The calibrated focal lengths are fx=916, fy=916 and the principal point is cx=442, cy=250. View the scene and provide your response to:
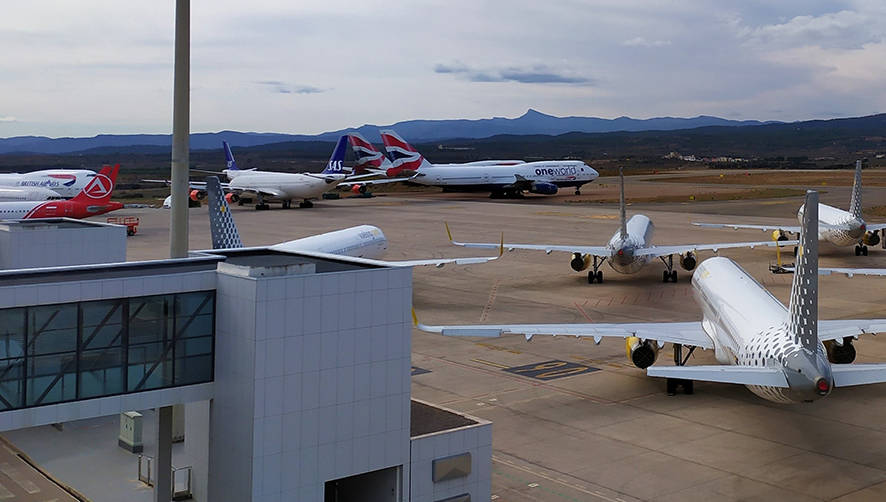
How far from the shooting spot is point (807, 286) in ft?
86.6

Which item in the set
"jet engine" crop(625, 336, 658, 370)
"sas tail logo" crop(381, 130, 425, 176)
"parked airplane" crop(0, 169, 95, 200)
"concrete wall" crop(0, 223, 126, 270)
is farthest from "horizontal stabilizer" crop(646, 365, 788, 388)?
"sas tail logo" crop(381, 130, 425, 176)

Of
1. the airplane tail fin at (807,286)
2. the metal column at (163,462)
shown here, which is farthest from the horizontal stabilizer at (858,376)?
the metal column at (163,462)

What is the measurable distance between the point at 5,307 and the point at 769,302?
27.2 meters

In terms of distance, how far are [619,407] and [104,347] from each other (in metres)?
20.3

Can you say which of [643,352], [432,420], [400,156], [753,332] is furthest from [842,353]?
[400,156]

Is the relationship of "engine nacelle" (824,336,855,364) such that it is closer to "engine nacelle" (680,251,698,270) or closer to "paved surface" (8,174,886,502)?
"paved surface" (8,174,886,502)

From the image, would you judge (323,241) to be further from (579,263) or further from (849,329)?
(849,329)

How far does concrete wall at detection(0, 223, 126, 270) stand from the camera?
32688 millimetres

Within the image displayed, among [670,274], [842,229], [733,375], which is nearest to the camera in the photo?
[733,375]

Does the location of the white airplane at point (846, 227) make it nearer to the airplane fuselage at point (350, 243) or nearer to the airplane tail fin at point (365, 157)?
the airplane fuselage at point (350, 243)

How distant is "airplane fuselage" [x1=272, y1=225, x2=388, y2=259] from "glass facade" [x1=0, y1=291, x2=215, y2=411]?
30214mm

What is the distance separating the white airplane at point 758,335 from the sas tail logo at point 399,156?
351ft

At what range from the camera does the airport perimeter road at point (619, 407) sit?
26484 millimetres

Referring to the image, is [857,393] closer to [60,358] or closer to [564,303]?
[564,303]
